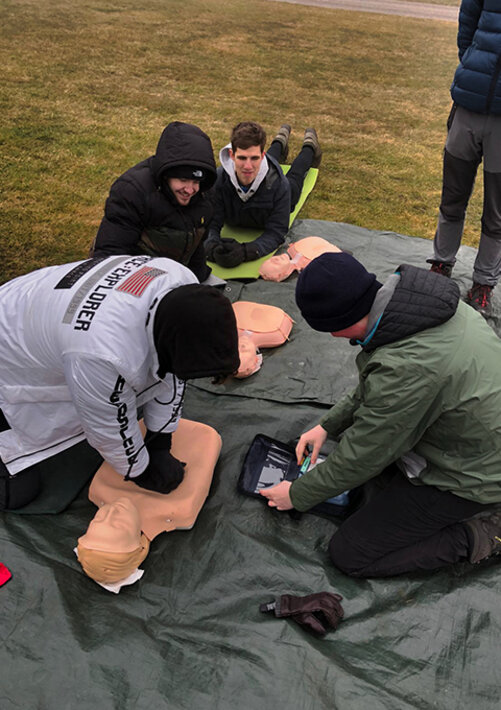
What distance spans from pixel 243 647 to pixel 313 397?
126 centimetres

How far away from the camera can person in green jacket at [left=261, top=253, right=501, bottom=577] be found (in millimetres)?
1697

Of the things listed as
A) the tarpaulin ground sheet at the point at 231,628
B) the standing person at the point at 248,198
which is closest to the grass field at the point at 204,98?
the standing person at the point at 248,198

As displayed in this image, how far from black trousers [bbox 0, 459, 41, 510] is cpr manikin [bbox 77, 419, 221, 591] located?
8.9 inches

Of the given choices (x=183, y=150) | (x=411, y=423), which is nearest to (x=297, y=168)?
(x=183, y=150)

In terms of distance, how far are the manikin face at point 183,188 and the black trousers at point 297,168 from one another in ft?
5.70

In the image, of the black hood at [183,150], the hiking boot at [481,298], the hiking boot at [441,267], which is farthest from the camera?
the hiking boot at [441,267]

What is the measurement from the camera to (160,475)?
2176 millimetres

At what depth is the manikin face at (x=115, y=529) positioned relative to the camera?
74.8 inches

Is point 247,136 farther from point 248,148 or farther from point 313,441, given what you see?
point 313,441

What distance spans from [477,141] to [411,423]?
2.15 meters

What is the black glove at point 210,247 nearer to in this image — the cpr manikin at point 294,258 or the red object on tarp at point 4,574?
the cpr manikin at point 294,258

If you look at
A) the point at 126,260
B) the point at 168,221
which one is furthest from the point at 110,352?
the point at 168,221

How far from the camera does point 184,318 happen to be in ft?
5.27

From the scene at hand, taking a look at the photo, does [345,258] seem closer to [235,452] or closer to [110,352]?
[110,352]
